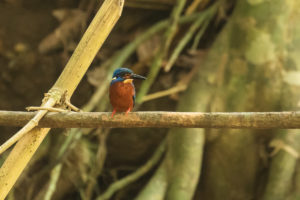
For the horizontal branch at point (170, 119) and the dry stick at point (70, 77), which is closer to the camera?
the horizontal branch at point (170, 119)

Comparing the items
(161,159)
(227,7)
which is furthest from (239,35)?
(161,159)

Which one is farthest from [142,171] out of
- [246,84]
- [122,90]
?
[122,90]

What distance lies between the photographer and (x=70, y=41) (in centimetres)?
436

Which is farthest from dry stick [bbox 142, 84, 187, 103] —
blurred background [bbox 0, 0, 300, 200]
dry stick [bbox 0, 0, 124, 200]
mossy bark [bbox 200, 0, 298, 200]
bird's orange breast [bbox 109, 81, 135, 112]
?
dry stick [bbox 0, 0, 124, 200]

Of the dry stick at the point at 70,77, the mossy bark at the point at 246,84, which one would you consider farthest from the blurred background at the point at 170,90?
the dry stick at the point at 70,77

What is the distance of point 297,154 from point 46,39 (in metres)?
2.87

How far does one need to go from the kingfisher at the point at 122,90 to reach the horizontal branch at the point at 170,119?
31cm

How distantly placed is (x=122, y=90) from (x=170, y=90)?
1934mm

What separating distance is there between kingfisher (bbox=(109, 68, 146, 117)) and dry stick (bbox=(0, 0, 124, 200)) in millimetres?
287

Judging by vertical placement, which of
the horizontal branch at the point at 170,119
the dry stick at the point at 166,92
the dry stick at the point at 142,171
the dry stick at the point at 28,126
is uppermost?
the dry stick at the point at 166,92

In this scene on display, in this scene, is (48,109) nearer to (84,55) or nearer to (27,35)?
(84,55)

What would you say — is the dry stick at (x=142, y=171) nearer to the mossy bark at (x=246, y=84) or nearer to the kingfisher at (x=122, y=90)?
the mossy bark at (x=246, y=84)

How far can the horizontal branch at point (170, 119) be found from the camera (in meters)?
1.64

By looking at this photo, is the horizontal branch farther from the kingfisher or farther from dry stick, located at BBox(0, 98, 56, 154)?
the kingfisher
